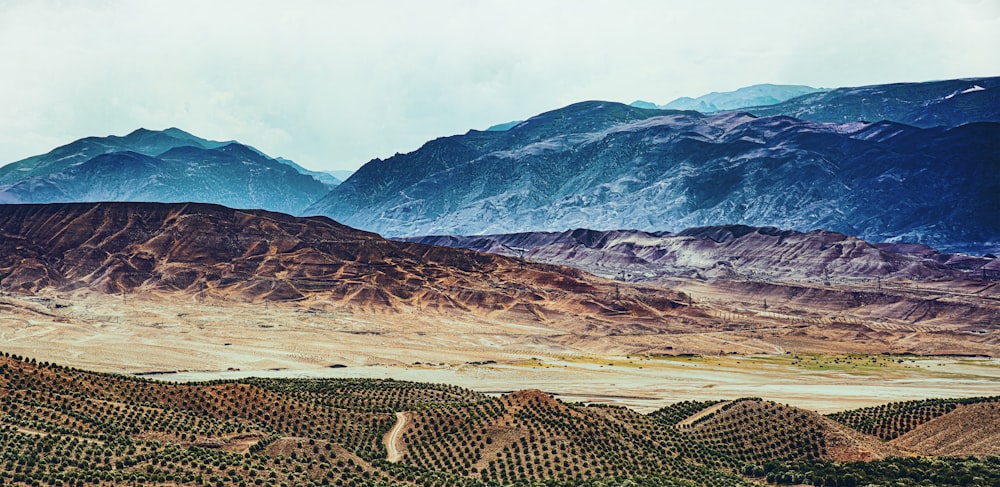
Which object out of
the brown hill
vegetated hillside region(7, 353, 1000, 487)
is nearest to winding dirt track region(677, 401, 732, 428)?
vegetated hillside region(7, 353, 1000, 487)

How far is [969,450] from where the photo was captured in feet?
209

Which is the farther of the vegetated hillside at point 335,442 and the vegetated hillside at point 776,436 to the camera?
the vegetated hillside at point 776,436

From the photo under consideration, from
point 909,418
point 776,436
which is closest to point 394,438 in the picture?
point 776,436

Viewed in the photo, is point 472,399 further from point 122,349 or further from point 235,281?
point 235,281

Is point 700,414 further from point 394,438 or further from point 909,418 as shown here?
point 394,438

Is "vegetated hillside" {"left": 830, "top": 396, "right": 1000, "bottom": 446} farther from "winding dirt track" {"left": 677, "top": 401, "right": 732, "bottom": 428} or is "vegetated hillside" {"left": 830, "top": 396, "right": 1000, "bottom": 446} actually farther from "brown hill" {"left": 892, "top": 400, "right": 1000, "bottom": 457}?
"winding dirt track" {"left": 677, "top": 401, "right": 732, "bottom": 428}

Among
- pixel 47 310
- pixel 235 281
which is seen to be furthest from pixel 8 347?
pixel 235 281

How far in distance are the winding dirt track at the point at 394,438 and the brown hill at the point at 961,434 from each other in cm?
3499

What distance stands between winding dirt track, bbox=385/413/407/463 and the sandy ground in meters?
31.1

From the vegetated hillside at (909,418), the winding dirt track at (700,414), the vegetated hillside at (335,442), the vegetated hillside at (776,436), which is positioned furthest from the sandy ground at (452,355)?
the vegetated hillside at (335,442)

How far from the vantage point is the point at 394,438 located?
2438 inches

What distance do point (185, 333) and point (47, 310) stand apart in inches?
1278

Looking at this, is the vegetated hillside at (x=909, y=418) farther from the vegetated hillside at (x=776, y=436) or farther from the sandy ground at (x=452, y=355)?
the sandy ground at (x=452, y=355)

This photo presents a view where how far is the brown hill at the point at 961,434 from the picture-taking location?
64062 millimetres
